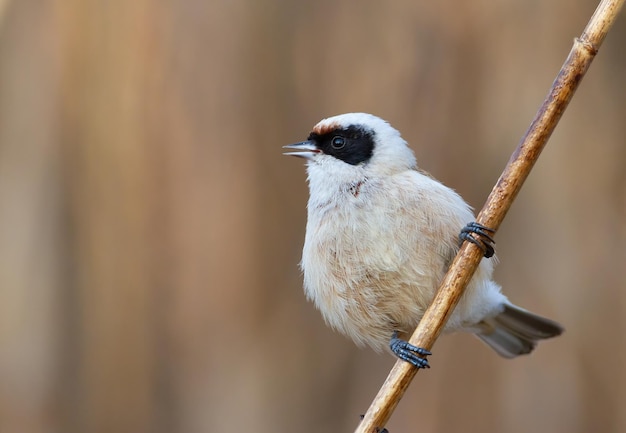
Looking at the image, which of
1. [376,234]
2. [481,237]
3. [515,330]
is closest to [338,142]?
[376,234]

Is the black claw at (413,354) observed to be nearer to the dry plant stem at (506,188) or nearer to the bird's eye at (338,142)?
the dry plant stem at (506,188)

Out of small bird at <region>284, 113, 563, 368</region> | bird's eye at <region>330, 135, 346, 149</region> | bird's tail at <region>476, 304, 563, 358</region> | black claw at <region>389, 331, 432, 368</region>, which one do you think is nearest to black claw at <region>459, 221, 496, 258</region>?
small bird at <region>284, 113, 563, 368</region>

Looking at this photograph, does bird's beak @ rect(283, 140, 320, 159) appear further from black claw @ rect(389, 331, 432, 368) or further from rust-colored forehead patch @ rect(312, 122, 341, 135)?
black claw @ rect(389, 331, 432, 368)

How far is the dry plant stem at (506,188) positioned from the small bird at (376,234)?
0.54 feet

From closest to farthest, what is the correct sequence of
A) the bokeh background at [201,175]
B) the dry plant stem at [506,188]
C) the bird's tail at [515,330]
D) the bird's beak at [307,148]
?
the dry plant stem at [506,188]
the bird's beak at [307,148]
the bird's tail at [515,330]
the bokeh background at [201,175]

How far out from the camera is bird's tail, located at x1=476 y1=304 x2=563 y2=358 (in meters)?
3.24

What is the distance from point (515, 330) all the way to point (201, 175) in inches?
89.1

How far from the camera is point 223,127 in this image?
186 inches

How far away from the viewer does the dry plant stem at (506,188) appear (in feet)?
6.61

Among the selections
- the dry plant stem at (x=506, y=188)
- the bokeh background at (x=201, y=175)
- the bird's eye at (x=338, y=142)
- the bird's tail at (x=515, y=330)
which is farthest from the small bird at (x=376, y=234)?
the bokeh background at (x=201, y=175)

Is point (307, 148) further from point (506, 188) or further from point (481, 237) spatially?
point (506, 188)

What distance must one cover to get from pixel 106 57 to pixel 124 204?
0.92 metres

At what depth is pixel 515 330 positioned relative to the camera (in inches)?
130

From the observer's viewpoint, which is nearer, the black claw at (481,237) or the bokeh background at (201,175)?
the black claw at (481,237)
